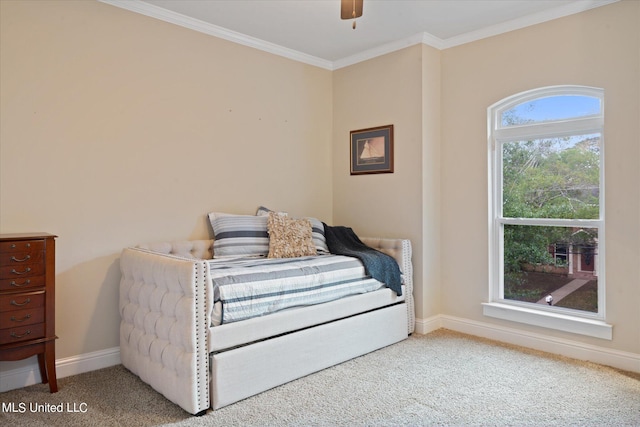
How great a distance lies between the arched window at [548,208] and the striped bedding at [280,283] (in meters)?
1.14

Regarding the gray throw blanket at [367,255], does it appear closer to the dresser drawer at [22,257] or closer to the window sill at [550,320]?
the window sill at [550,320]

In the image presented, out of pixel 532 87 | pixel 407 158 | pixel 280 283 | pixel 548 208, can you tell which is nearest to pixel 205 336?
pixel 280 283

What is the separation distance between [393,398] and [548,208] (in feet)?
6.43

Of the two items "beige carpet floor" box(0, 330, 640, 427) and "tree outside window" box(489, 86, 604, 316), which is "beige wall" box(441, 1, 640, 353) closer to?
"tree outside window" box(489, 86, 604, 316)

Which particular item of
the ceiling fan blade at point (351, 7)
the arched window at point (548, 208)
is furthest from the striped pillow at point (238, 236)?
the arched window at point (548, 208)

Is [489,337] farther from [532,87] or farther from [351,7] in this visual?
[351,7]

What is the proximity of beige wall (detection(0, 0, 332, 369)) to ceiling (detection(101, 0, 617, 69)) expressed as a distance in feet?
0.47

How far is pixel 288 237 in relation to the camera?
11.7ft

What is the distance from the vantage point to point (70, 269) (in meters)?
2.90

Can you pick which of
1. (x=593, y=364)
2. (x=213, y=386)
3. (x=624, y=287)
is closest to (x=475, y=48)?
(x=624, y=287)

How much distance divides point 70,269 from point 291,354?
155cm

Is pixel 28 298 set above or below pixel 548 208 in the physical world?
below

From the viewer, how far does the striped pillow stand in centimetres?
339

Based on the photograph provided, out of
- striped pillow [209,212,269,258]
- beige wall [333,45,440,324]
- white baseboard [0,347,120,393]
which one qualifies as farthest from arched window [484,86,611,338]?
white baseboard [0,347,120,393]
